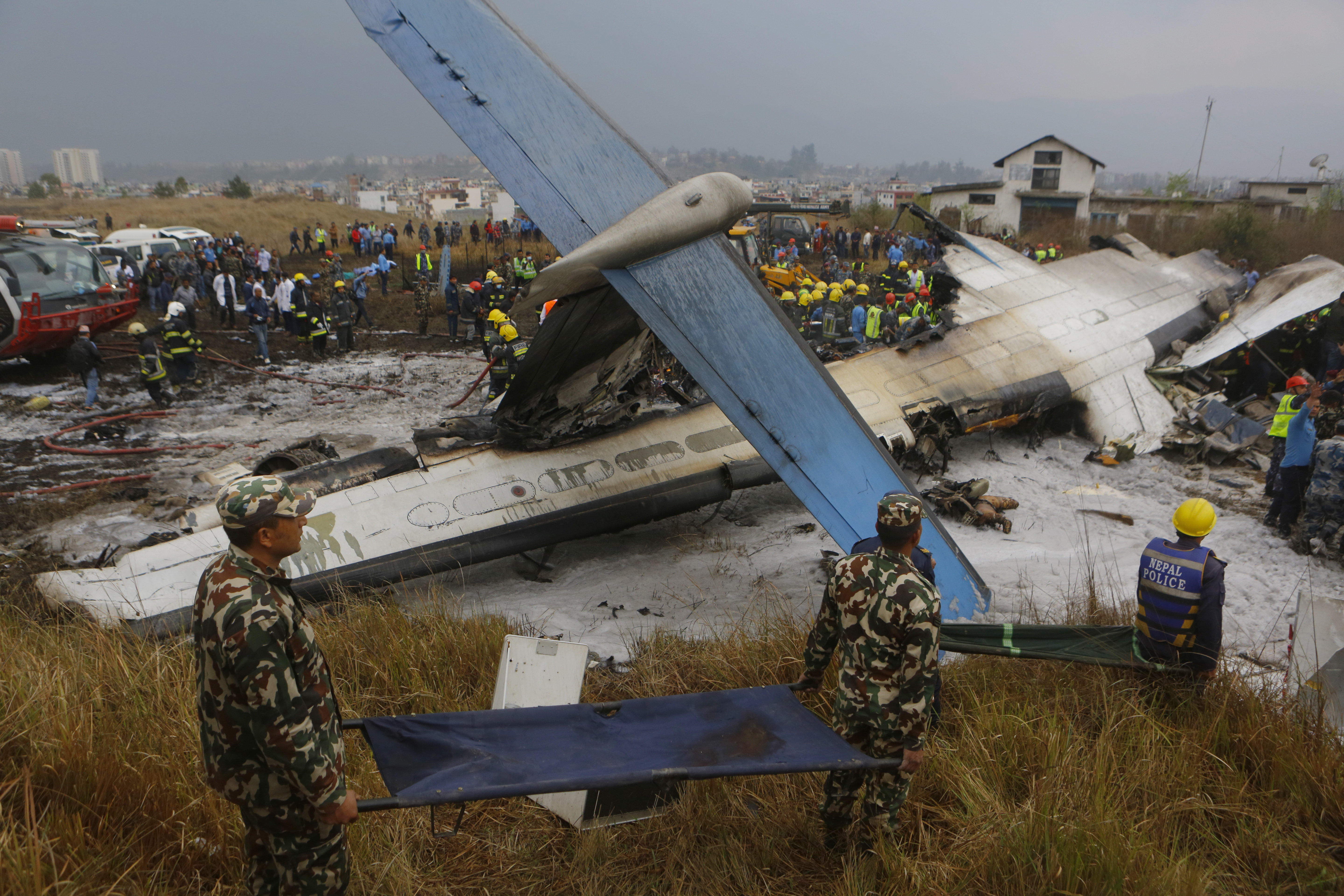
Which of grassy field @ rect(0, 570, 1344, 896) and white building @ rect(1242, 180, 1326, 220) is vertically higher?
white building @ rect(1242, 180, 1326, 220)

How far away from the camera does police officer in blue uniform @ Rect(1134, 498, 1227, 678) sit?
4.18 m

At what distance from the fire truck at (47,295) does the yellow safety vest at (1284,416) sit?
64.0ft

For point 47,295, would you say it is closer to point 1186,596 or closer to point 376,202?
point 1186,596

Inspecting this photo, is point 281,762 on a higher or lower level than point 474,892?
higher

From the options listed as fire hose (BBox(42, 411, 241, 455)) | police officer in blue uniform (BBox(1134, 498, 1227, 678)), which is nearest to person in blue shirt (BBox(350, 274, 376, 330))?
fire hose (BBox(42, 411, 241, 455))

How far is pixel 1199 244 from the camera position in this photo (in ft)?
99.0

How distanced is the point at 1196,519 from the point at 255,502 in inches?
181

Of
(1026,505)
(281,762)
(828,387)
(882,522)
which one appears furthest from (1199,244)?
(281,762)

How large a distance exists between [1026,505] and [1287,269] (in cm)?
1033

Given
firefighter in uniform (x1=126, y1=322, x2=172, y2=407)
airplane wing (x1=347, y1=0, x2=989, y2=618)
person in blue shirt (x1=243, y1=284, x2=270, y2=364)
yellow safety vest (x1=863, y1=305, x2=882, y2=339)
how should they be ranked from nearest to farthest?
airplane wing (x1=347, y1=0, x2=989, y2=618)
firefighter in uniform (x1=126, y1=322, x2=172, y2=407)
yellow safety vest (x1=863, y1=305, x2=882, y2=339)
person in blue shirt (x1=243, y1=284, x2=270, y2=364)

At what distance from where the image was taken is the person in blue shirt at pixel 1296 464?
26.1 ft

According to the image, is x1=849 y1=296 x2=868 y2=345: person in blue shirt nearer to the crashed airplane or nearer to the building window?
the crashed airplane

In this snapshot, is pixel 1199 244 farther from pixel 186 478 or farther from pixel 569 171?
pixel 186 478

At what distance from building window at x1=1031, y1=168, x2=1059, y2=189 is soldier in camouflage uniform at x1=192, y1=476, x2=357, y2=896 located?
160 ft
